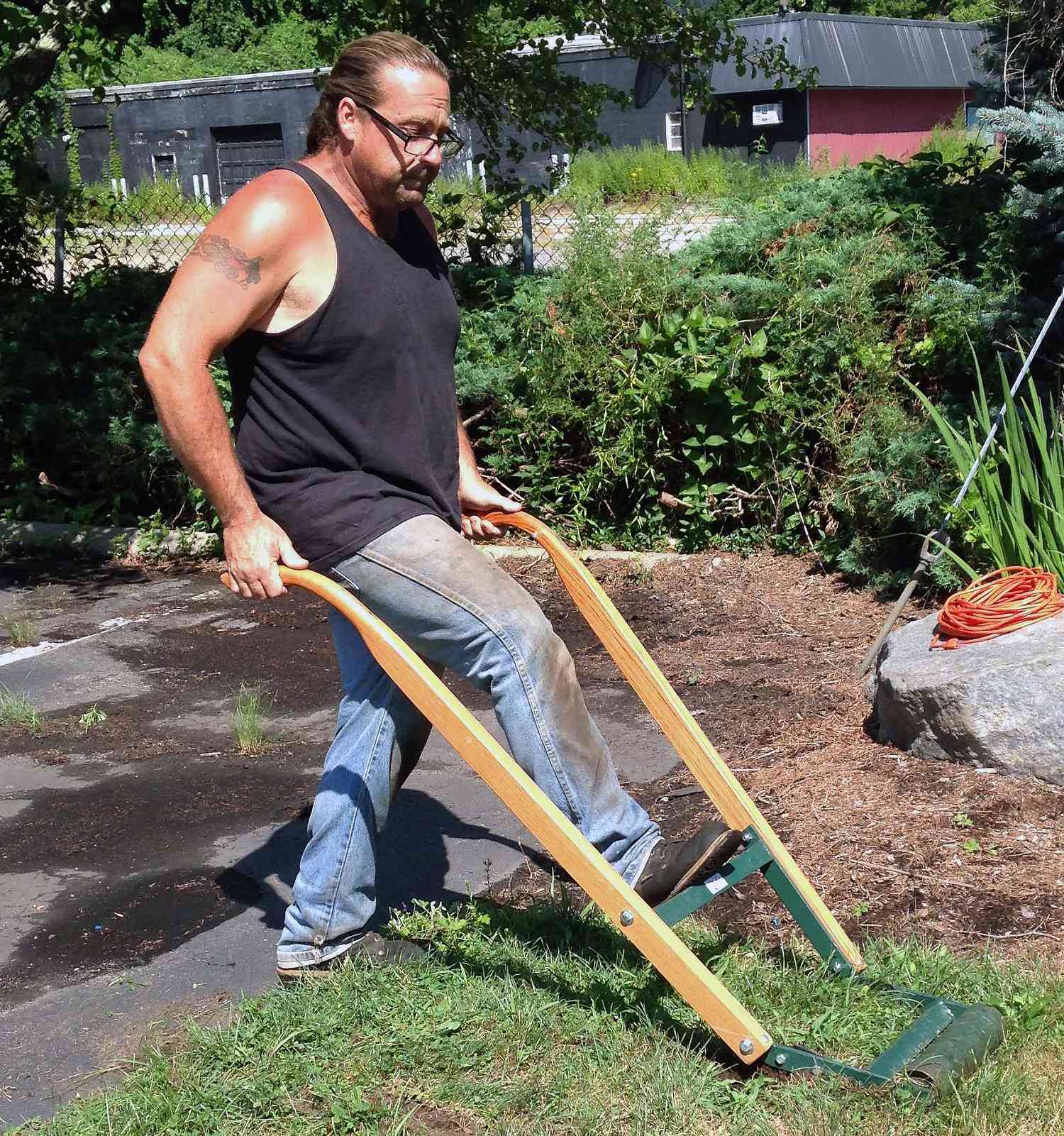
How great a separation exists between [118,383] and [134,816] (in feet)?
17.2

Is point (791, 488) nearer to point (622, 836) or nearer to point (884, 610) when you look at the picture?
point (884, 610)

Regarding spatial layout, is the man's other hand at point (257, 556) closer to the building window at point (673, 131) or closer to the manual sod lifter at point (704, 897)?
the manual sod lifter at point (704, 897)

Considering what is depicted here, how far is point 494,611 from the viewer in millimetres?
3146

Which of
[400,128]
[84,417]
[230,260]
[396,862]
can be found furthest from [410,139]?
[84,417]

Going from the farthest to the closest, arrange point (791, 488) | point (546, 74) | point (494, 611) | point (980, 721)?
point (546, 74) < point (791, 488) < point (980, 721) < point (494, 611)

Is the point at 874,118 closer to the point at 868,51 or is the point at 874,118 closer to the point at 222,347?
the point at 868,51

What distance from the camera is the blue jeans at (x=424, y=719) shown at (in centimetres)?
316

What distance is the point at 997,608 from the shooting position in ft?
16.2

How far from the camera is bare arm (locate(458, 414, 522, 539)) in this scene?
383 centimetres

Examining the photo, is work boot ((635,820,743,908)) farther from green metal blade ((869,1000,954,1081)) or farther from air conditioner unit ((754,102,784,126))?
air conditioner unit ((754,102,784,126))

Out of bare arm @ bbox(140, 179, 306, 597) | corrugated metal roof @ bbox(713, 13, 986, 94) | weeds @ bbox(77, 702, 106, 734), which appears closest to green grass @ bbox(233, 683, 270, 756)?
weeds @ bbox(77, 702, 106, 734)

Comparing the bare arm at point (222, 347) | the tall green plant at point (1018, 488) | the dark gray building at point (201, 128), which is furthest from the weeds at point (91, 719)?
the dark gray building at point (201, 128)

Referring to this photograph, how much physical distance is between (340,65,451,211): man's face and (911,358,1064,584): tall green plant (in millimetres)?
2927

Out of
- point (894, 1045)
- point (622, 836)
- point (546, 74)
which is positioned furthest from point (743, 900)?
point (546, 74)
